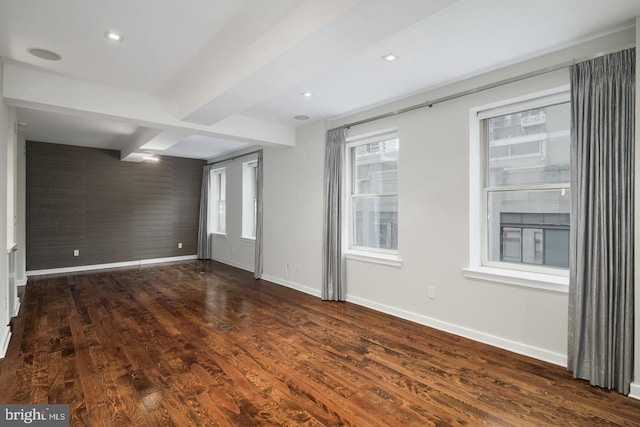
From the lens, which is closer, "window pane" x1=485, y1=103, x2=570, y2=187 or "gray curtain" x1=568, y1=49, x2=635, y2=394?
"gray curtain" x1=568, y1=49, x2=635, y2=394

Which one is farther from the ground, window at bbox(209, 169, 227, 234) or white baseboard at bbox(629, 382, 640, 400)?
window at bbox(209, 169, 227, 234)

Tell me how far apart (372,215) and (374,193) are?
31cm

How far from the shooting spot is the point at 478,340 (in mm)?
3391

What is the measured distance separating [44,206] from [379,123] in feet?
22.4

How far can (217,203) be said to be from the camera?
8.82 m

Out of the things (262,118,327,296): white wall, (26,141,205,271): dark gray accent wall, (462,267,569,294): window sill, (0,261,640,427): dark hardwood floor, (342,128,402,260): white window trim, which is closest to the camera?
(0,261,640,427): dark hardwood floor

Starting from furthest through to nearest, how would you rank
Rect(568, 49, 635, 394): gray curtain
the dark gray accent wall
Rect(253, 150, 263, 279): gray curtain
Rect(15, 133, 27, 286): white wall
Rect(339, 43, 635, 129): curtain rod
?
the dark gray accent wall < Rect(253, 150, 263, 279): gray curtain < Rect(15, 133, 27, 286): white wall < Rect(339, 43, 635, 129): curtain rod < Rect(568, 49, 635, 394): gray curtain

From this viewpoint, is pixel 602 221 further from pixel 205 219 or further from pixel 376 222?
pixel 205 219

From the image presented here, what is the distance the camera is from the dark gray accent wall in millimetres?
6879

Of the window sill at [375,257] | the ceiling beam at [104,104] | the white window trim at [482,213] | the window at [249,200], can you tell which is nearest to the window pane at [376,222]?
the window sill at [375,257]

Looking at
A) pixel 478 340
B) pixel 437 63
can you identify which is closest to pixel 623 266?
pixel 478 340

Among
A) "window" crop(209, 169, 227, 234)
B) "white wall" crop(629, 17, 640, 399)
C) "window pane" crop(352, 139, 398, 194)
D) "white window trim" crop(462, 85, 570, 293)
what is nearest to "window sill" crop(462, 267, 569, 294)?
"white window trim" crop(462, 85, 570, 293)

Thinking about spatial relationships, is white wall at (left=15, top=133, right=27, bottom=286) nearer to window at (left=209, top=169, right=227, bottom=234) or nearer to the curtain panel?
the curtain panel

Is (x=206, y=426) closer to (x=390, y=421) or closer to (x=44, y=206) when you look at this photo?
(x=390, y=421)
